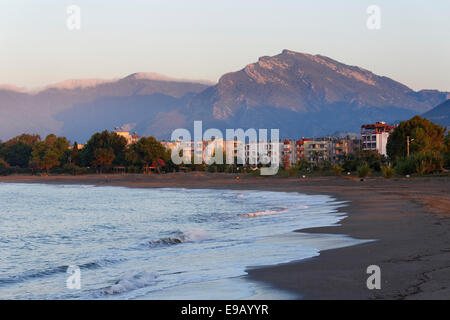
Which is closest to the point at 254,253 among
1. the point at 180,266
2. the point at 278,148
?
the point at 180,266

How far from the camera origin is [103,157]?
112m

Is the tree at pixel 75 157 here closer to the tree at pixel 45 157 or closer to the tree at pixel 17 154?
the tree at pixel 45 157

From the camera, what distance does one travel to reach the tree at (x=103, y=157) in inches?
4419

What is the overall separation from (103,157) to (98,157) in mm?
1077

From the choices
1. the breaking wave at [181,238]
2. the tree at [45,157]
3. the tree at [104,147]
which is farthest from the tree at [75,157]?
the breaking wave at [181,238]

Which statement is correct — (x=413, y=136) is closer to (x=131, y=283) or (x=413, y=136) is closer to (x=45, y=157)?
(x=131, y=283)

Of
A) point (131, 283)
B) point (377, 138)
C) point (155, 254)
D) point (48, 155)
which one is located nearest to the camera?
point (131, 283)

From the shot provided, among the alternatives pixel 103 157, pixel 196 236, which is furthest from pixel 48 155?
pixel 196 236

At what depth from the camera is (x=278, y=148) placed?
171 metres
